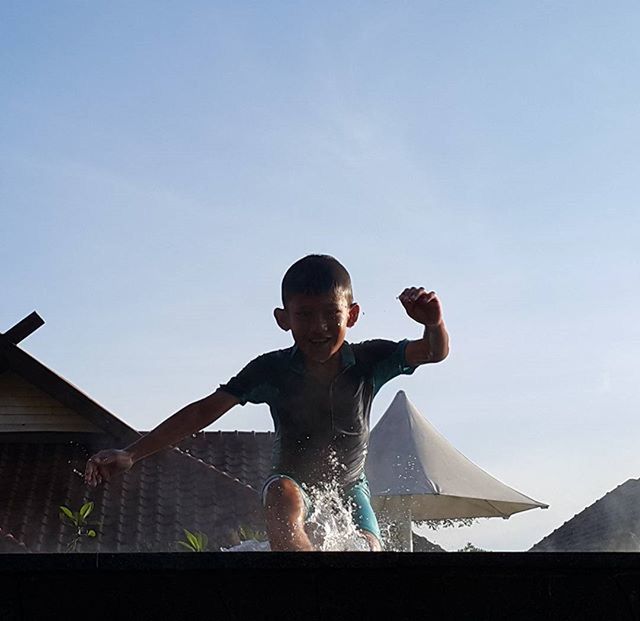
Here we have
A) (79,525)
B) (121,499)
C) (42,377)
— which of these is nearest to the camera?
(79,525)

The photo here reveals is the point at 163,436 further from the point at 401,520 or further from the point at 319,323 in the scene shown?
the point at 401,520

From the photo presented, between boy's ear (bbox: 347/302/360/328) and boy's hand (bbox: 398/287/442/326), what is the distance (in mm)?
358

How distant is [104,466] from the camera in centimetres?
300

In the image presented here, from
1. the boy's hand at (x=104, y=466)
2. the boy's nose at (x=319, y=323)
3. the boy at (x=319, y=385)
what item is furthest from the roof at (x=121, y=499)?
the boy's hand at (x=104, y=466)

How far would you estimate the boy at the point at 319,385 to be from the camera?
3.45 meters

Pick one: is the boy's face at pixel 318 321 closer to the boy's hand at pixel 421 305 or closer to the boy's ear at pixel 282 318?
the boy's ear at pixel 282 318

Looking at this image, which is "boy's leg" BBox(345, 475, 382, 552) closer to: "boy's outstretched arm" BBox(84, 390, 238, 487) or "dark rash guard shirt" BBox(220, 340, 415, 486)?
"dark rash guard shirt" BBox(220, 340, 415, 486)

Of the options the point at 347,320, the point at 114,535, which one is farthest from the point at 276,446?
the point at 114,535

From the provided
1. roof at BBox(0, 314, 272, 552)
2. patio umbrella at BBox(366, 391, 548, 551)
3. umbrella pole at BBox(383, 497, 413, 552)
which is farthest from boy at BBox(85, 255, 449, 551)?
roof at BBox(0, 314, 272, 552)

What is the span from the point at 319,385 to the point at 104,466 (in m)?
0.93
